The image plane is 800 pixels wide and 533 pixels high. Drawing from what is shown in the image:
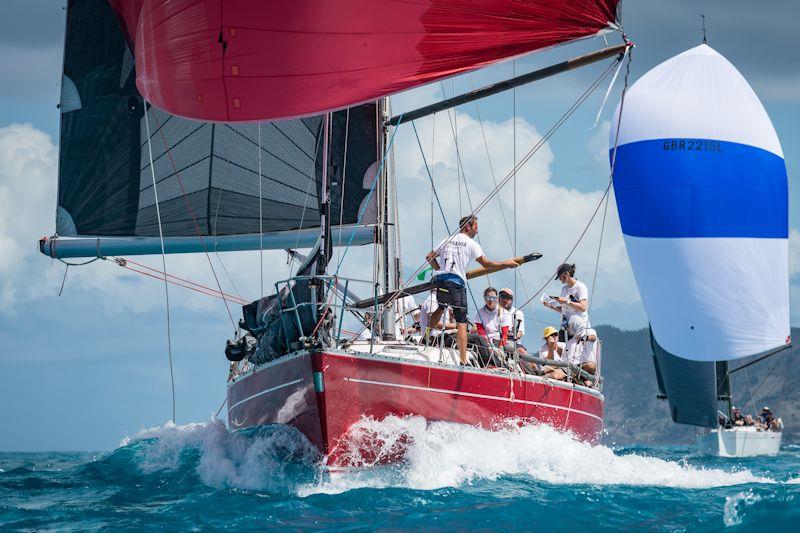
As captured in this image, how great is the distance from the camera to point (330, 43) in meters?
11.0

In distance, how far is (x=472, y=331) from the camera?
13.4 meters

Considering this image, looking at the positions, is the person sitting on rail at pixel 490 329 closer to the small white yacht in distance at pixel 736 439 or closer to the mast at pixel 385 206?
the mast at pixel 385 206

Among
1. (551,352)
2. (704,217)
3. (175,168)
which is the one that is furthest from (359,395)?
(704,217)

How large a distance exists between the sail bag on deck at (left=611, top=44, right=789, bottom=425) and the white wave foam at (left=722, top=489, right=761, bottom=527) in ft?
23.5

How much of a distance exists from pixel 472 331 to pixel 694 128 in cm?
732

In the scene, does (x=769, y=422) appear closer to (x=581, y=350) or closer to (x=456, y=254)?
(x=581, y=350)

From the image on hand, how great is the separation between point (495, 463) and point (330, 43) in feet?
17.0

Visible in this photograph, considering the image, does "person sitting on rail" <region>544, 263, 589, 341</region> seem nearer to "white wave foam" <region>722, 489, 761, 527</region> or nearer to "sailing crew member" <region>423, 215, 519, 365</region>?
"sailing crew member" <region>423, 215, 519, 365</region>

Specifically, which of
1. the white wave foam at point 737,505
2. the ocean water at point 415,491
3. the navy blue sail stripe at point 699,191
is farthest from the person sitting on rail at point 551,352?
A: the white wave foam at point 737,505

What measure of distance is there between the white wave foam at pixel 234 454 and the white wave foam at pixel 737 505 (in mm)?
4231

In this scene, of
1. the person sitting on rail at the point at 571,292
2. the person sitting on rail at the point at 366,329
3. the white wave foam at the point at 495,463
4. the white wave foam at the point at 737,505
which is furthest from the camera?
the person sitting on rail at the point at 571,292

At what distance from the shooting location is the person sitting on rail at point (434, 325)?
12591 mm

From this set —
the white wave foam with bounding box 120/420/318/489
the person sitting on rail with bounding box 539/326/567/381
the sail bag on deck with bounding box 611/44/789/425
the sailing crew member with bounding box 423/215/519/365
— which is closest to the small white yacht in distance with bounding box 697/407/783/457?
the sail bag on deck with bounding box 611/44/789/425

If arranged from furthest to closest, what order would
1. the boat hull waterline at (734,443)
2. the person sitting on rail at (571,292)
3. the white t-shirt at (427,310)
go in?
the boat hull waterline at (734,443) < the person sitting on rail at (571,292) < the white t-shirt at (427,310)
